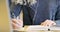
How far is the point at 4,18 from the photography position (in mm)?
197

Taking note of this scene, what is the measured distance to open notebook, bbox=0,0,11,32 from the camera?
188mm

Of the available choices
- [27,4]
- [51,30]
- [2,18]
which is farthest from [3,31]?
[27,4]

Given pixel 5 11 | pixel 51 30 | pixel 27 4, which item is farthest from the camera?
pixel 27 4

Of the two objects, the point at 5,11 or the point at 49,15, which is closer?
the point at 5,11

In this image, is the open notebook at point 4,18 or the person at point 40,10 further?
the person at point 40,10

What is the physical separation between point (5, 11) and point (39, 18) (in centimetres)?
Answer: 58

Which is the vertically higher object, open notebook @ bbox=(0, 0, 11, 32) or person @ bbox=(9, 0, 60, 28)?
open notebook @ bbox=(0, 0, 11, 32)

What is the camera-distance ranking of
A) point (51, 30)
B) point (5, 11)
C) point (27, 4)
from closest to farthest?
point (5, 11) → point (51, 30) → point (27, 4)

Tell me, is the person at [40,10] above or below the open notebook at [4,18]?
below

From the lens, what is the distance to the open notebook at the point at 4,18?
0.19 metres

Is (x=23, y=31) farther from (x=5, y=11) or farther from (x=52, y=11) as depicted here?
(x=52, y=11)

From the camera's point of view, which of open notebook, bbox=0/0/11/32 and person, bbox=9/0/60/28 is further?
person, bbox=9/0/60/28

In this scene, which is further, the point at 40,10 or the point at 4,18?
the point at 40,10

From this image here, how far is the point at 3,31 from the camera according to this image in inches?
8.1
